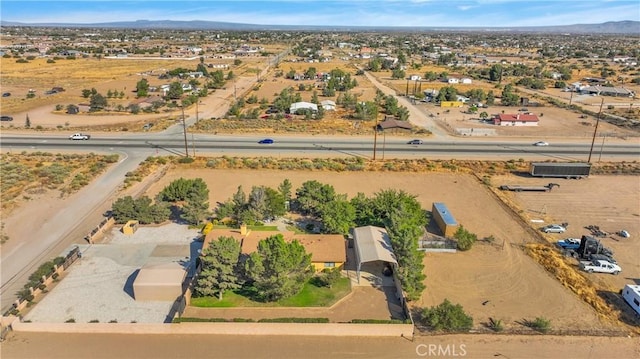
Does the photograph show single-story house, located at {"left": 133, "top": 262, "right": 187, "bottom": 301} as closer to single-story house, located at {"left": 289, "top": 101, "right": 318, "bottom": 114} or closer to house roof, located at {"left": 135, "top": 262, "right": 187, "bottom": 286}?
house roof, located at {"left": 135, "top": 262, "right": 187, "bottom": 286}

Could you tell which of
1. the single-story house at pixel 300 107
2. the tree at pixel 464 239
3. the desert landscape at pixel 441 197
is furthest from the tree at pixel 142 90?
the tree at pixel 464 239

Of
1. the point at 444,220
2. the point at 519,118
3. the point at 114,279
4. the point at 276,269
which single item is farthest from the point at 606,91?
the point at 114,279

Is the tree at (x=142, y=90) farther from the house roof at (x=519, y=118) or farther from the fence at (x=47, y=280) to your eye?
the house roof at (x=519, y=118)

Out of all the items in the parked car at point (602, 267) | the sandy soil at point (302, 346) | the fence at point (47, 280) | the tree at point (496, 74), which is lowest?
the sandy soil at point (302, 346)

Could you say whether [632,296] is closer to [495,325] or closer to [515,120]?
[495,325]

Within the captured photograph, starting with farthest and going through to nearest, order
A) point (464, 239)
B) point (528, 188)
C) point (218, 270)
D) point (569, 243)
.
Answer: point (528, 188)
point (569, 243)
point (464, 239)
point (218, 270)

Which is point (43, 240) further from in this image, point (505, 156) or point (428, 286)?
point (505, 156)
